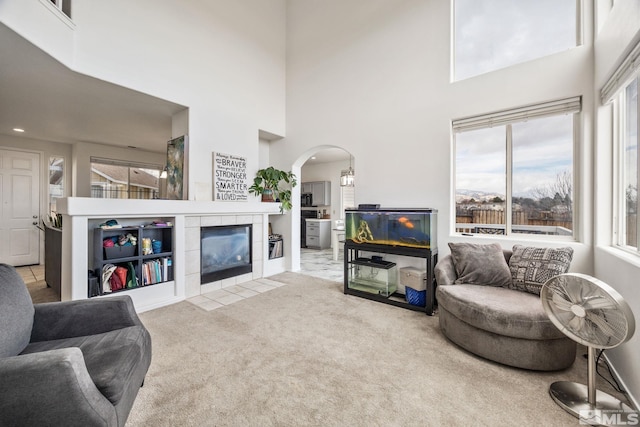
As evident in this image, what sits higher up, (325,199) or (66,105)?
(66,105)

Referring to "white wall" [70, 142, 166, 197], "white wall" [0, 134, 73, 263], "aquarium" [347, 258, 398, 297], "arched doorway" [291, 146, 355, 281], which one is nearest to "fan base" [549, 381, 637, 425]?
"aquarium" [347, 258, 398, 297]

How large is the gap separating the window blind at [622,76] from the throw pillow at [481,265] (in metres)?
1.46

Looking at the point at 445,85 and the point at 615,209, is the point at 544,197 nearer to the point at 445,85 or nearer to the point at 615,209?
the point at 615,209

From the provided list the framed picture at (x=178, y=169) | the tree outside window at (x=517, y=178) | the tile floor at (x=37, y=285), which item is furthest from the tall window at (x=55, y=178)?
the tree outside window at (x=517, y=178)

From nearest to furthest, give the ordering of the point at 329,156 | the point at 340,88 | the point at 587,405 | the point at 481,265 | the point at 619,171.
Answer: the point at 587,405 → the point at 619,171 → the point at 481,265 → the point at 340,88 → the point at 329,156

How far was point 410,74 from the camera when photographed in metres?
3.48

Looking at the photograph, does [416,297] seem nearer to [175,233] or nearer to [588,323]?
[588,323]

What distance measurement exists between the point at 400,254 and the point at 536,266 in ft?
4.13

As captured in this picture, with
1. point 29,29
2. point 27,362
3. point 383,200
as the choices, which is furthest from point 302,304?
point 29,29

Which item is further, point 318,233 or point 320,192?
point 320,192

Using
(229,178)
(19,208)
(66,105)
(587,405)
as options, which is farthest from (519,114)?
(19,208)

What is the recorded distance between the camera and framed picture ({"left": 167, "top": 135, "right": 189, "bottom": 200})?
358cm

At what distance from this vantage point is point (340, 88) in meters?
4.15

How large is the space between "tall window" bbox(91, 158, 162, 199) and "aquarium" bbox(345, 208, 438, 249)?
17.5ft
